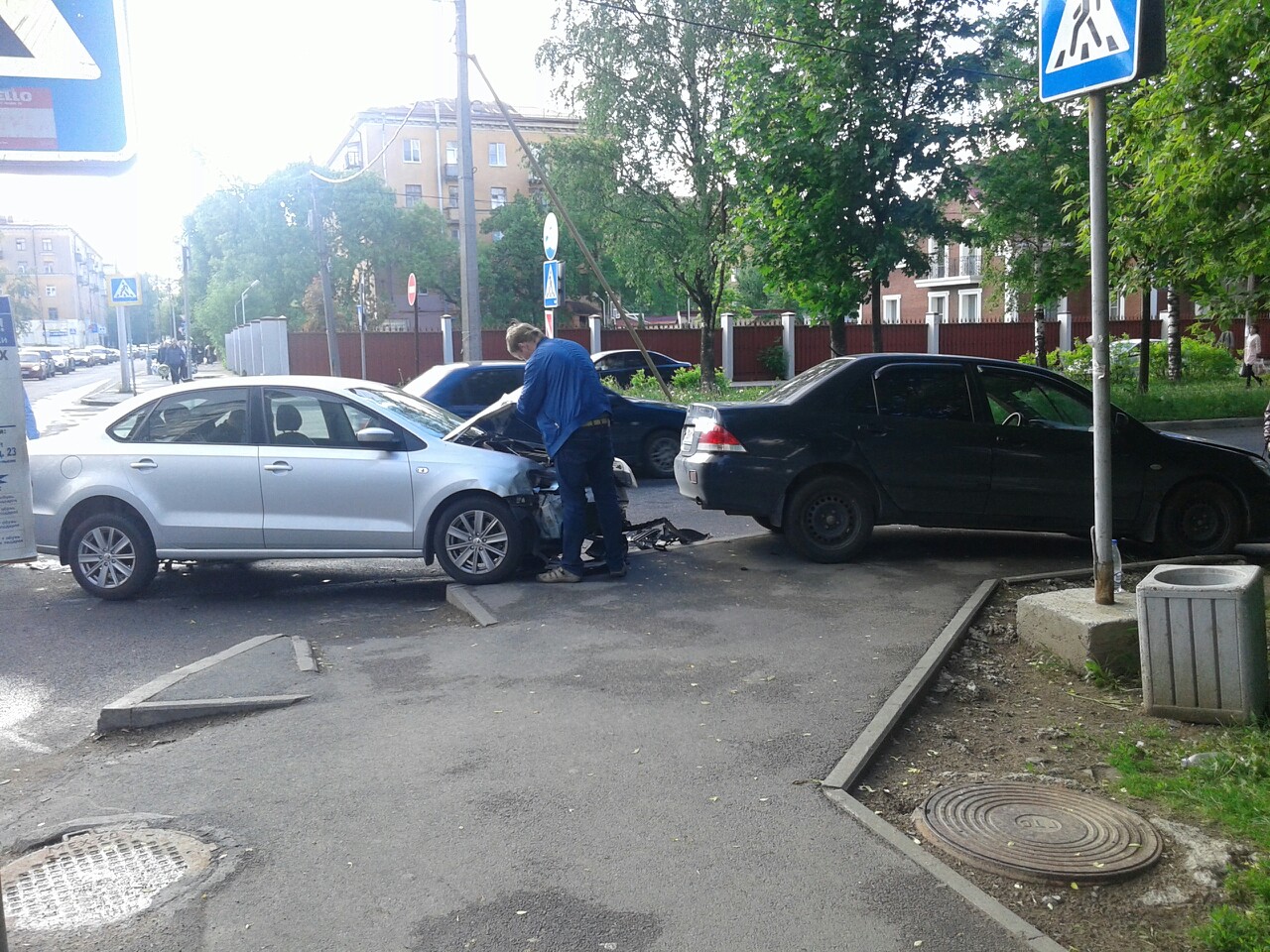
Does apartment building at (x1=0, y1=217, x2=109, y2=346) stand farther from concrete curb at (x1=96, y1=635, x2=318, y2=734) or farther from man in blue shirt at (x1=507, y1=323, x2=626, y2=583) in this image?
concrete curb at (x1=96, y1=635, x2=318, y2=734)

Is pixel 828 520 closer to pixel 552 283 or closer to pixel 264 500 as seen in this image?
pixel 264 500

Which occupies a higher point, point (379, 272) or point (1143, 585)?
point (379, 272)

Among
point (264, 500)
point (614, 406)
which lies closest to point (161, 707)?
point (264, 500)

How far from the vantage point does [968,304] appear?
208ft

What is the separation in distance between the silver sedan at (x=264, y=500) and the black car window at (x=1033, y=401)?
4.04 m

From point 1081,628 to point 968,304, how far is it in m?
60.0

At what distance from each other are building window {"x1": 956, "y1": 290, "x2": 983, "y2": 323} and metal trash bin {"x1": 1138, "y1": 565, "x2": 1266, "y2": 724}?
58797mm

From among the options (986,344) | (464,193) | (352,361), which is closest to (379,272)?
(352,361)

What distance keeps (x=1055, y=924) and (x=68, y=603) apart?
7529 millimetres

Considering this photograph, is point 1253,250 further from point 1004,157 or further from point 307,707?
point 1004,157

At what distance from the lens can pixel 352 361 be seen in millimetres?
37562

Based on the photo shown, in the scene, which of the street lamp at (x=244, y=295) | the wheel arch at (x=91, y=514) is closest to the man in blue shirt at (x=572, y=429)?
the wheel arch at (x=91, y=514)

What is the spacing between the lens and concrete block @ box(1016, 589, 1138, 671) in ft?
20.7

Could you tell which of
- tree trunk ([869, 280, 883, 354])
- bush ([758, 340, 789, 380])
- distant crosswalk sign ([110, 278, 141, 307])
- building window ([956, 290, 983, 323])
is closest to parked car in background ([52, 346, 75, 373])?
distant crosswalk sign ([110, 278, 141, 307])
